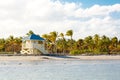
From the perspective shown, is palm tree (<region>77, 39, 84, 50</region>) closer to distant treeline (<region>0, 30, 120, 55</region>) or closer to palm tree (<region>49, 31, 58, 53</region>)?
distant treeline (<region>0, 30, 120, 55</region>)

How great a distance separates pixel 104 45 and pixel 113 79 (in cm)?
7112

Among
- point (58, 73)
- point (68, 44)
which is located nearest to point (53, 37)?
point (68, 44)

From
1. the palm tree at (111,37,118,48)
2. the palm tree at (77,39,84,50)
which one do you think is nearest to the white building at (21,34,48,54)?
the palm tree at (77,39,84,50)

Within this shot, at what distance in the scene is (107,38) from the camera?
97250 millimetres

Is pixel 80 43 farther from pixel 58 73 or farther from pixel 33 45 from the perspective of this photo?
pixel 58 73

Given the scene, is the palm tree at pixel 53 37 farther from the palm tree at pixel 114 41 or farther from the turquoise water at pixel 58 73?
the turquoise water at pixel 58 73

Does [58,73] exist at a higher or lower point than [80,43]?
lower

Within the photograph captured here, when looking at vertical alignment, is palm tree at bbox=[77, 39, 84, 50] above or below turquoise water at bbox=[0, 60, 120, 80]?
above

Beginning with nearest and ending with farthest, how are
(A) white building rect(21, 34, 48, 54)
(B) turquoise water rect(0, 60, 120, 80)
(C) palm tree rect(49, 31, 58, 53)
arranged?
1. (B) turquoise water rect(0, 60, 120, 80)
2. (A) white building rect(21, 34, 48, 54)
3. (C) palm tree rect(49, 31, 58, 53)

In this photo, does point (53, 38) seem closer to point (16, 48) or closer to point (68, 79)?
point (16, 48)

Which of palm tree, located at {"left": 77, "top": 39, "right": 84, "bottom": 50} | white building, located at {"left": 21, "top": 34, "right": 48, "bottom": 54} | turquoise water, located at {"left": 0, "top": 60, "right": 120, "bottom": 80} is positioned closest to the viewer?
turquoise water, located at {"left": 0, "top": 60, "right": 120, "bottom": 80}

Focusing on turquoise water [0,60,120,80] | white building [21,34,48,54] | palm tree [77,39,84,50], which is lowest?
turquoise water [0,60,120,80]

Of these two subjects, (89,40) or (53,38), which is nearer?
(53,38)

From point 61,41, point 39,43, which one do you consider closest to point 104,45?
point 61,41
